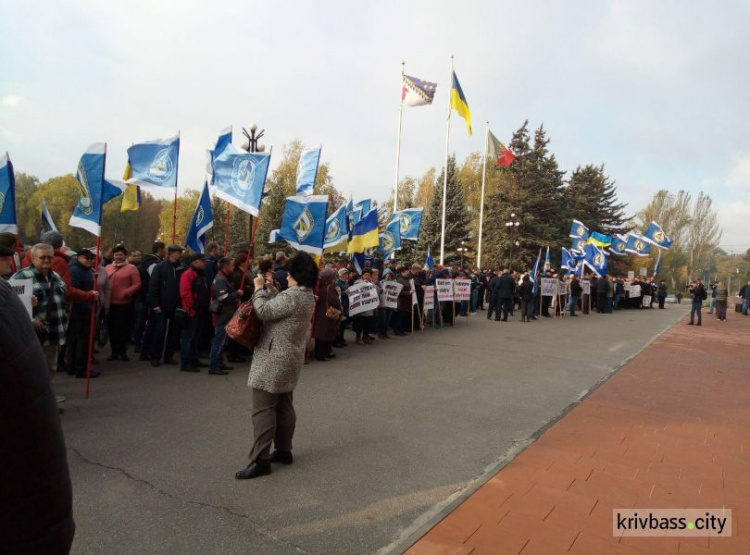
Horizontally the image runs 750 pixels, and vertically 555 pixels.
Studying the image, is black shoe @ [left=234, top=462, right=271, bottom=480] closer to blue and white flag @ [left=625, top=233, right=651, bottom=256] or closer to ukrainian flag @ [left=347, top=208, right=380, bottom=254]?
ukrainian flag @ [left=347, top=208, right=380, bottom=254]

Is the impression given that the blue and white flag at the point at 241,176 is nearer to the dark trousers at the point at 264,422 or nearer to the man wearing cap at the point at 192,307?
the man wearing cap at the point at 192,307

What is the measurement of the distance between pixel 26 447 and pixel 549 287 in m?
20.9

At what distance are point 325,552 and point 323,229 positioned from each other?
21.7ft

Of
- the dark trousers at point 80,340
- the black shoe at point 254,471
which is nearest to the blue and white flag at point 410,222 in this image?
the dark trousers at point 80,340

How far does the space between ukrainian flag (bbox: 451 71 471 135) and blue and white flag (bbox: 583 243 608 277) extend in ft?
31.8

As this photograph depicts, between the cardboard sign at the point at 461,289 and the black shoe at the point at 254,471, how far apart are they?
40.0 ft

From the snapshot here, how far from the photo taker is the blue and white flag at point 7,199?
6.83 metres

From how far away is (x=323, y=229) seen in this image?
9.19 metres

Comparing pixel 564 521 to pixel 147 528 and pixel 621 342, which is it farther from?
pixel 621 342

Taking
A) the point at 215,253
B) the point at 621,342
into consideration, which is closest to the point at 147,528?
the point at 215,253

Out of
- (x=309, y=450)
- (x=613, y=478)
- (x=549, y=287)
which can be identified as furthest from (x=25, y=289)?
(x=549, y=287)

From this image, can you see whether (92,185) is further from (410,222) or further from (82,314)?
(410,222)

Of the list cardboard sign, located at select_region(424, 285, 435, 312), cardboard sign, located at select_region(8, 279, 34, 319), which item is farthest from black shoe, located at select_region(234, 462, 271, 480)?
cardboard sign, located at select_region(424, 285, 435, 312)

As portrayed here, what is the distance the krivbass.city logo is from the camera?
361 centimetres
